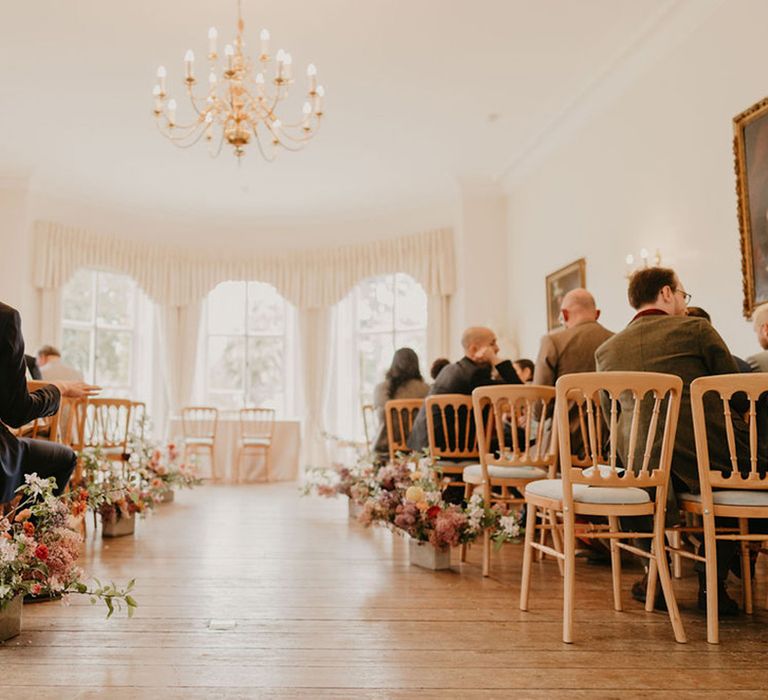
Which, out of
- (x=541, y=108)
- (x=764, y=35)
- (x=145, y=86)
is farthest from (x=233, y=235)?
(x=764, y=35)

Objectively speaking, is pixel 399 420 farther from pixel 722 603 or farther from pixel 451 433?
pixel 722 603

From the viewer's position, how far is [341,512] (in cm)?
568

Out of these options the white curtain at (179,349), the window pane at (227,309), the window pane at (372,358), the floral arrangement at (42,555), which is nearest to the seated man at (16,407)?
the floral arrangement at (42,555)

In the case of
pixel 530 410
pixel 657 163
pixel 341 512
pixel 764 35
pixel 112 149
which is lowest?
pixel 341 512

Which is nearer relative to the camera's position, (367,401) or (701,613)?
(701,613)

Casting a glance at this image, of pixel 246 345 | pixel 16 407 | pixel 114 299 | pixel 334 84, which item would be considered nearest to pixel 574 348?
pixel 16 407

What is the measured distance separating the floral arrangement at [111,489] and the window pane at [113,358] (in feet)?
16.9

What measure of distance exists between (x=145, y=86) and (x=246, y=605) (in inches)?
184

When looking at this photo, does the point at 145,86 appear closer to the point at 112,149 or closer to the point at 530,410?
the point at 112,149

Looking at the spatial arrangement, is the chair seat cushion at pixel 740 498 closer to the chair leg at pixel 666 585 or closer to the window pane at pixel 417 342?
the chair leg at pixel 666 585

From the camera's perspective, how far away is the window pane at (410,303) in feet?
30.9

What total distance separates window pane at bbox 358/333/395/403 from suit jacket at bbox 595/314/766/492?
6937 mm

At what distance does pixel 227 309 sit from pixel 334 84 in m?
4.85

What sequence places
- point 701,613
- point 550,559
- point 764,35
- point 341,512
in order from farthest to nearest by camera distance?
1. point 341,512
2. point 764,35
3. point 550,559
4. point 701,613
